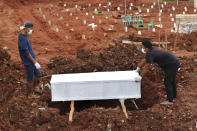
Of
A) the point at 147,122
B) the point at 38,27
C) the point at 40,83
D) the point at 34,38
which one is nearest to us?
the point at 147,122

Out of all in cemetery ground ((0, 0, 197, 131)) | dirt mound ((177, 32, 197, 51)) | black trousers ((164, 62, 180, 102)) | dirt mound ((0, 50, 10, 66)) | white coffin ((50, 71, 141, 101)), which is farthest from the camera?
dirt mound ((177, 32, 197, 51))

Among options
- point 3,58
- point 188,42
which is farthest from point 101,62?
point 188,42

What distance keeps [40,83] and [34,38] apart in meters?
4.69

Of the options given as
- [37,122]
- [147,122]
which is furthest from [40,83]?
[147,122]

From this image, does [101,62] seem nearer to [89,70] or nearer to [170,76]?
[89,70]

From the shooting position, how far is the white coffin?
5137 millimetres

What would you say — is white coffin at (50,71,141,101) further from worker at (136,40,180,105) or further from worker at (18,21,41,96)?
worker at (18,21,41,96)

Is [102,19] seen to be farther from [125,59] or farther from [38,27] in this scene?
[125,59]

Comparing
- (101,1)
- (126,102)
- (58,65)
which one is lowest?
(126,102)

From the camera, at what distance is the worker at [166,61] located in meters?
5.18

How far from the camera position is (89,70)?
706 centimetres

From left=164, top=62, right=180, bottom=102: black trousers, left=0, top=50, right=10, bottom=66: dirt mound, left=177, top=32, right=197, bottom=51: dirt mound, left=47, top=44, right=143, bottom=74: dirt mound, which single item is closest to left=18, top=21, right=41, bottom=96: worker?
left=47, top=44, right=143, bottom=74: dirt mound

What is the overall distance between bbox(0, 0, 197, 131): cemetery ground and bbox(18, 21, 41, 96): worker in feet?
1.31

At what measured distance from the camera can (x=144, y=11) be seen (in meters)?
16.9
